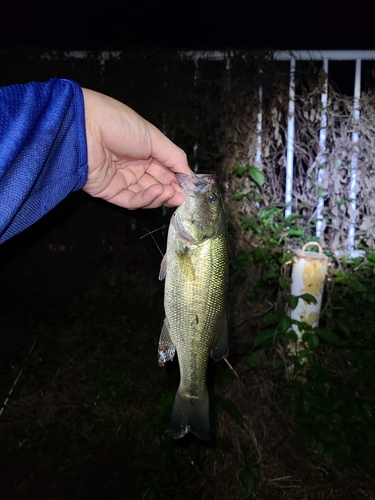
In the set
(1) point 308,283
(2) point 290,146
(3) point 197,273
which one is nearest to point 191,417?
(3) point 197,273

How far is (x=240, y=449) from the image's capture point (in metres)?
3.72

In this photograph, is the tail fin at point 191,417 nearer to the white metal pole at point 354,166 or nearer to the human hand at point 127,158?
the human hand at point 127,158

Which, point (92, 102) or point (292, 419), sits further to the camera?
point (292, 419)

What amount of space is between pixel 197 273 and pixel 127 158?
2.61 feet

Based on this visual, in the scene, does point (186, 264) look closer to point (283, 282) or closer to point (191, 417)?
point (191, 417)

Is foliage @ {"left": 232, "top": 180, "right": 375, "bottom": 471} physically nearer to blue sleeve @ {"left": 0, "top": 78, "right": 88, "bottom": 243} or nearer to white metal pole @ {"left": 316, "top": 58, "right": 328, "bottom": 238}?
white metal pole @ {"left": 316, "top": 58, "right": 328, "bottom": 238}

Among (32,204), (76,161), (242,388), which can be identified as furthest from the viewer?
(242,388)

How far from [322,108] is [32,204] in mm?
4379

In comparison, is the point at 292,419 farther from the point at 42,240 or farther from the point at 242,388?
the point at 42,240

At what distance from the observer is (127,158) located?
88.0 inches

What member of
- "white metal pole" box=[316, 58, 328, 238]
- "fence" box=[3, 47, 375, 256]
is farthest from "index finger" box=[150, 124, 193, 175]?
"white metal pole" box=[316, 58, 328, 238]

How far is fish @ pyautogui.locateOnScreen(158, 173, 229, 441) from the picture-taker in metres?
1.94

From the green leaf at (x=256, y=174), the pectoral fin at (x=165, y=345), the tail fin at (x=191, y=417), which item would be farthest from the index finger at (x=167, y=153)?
the green leaf at (x=256, y=174)

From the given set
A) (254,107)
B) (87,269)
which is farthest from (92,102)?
(87,269)
